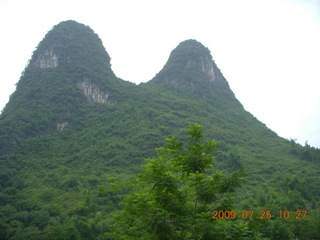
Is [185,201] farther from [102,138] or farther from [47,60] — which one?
[47,60]

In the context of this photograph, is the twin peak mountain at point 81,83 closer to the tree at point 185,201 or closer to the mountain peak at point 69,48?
the mountain peak at point 69,48

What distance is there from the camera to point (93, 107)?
2781 inches

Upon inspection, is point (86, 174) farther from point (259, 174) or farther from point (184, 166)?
point (184, 166)

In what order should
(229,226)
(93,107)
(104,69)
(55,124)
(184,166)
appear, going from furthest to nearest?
(104,69) → (93,107) → (55,124) → (184,166) → (229,226)

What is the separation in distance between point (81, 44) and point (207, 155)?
283ft

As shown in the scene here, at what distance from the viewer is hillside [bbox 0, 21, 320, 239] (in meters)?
28.3

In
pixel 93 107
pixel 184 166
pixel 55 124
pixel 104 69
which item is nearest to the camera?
pixel 184 166

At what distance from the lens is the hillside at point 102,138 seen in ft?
92.8

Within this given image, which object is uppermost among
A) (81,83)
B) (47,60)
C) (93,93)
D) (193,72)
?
(193,72)

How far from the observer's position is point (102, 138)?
5803 centimetres

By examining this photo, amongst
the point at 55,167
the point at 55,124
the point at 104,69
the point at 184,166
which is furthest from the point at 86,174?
the point at 104,69

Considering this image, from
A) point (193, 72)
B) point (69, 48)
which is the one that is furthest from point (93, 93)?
point (193, 72)

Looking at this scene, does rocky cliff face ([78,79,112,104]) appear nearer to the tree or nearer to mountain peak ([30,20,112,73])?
mountain peak ([30,20,112,73])

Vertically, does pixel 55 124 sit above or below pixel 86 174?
above
